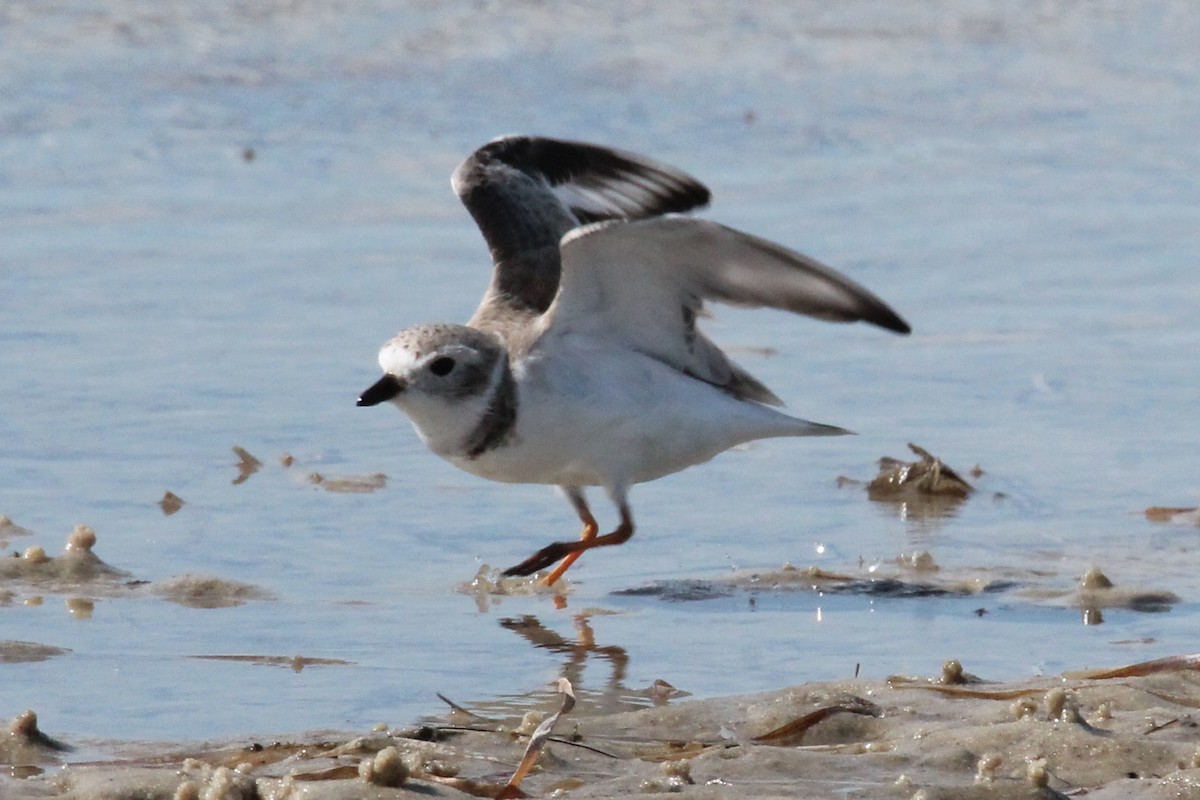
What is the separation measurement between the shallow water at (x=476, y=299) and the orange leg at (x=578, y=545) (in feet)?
0.29

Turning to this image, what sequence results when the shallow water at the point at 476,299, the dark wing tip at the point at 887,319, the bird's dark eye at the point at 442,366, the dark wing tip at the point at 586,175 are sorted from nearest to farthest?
1. the shallow water at the point at 476,299
2. the bird's dark eye at the point at 442,366
3. the dark wing tip at the point at 887,319
4. the dark wing tip at the point at 586,175

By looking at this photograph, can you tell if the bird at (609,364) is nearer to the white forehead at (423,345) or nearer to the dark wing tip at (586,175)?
the white forehead at (423,345)

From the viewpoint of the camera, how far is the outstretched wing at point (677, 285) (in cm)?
591

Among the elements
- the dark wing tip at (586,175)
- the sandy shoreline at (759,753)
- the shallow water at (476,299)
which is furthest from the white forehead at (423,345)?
the sandy shoreline at (759,753)

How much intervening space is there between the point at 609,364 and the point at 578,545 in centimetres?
59

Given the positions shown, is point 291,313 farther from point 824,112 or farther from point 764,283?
point 824,112

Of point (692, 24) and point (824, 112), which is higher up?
point (692, 24)

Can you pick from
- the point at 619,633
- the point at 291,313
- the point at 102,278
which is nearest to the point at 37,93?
the point at 102,278

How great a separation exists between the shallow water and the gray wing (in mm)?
751

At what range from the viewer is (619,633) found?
5.35 metres

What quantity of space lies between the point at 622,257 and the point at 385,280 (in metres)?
3.21

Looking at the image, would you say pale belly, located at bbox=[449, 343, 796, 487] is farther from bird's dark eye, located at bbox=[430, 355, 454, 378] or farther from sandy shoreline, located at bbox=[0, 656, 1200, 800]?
sandy shoreline, located at bbox=[0, 656, 1200, 800]

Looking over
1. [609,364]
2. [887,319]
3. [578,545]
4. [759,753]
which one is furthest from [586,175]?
[759,753]

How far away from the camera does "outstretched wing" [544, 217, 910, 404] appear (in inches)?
233
